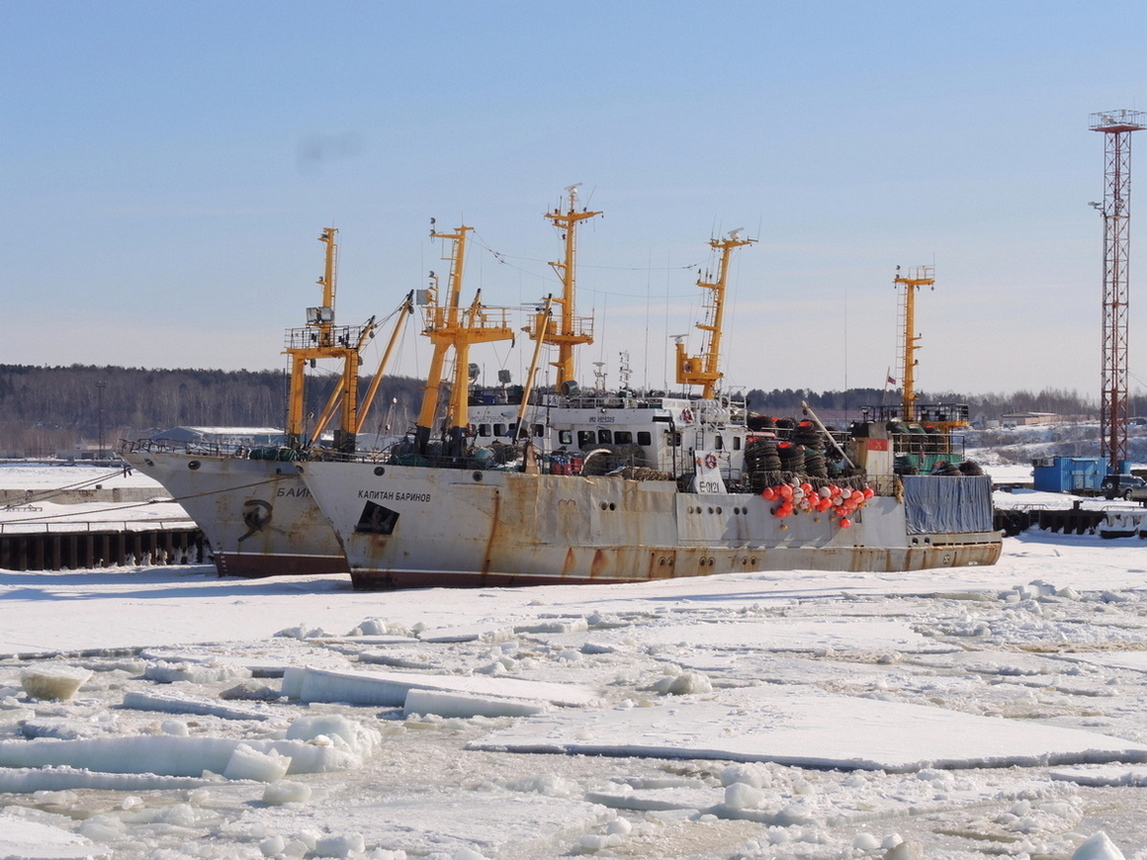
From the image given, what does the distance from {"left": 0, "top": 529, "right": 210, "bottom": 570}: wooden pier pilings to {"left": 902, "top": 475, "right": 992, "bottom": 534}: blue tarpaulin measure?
18467 millimetres

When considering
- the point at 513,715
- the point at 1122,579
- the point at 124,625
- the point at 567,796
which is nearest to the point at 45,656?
the point at 124,625

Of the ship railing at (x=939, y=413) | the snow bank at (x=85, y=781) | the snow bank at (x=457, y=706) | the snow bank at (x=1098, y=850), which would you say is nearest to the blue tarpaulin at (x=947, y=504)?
the ship railing at (x=939, y=413)

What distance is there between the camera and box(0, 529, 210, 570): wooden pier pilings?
98.5ft

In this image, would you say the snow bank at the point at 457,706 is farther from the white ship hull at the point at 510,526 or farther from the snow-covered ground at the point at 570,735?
the white ship hull at the point at 510,526

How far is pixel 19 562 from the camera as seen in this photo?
29781mm

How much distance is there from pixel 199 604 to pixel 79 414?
146m

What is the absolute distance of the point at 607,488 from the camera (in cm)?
2550

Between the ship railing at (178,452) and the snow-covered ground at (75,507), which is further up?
the ship railing at (178,452)

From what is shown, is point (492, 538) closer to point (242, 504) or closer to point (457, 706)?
point (242, 504)

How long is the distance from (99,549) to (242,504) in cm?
605

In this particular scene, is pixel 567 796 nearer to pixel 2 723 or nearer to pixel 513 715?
pixel 513 715

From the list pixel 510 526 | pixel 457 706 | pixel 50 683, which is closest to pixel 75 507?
pixel 510 526

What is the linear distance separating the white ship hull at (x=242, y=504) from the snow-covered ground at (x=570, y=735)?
316 inches

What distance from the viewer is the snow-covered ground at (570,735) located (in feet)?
25.1
